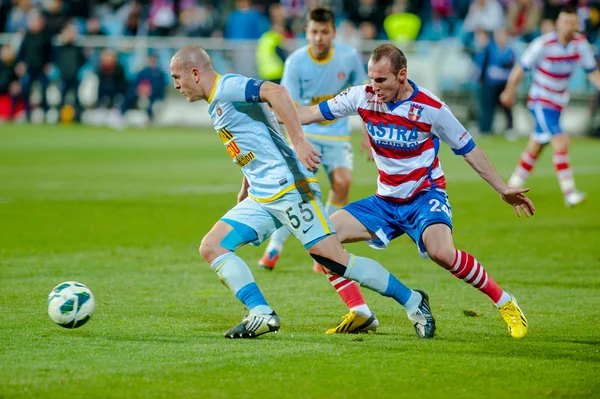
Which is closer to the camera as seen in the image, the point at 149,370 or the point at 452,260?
the point at 149,370

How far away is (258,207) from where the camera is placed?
269 inches

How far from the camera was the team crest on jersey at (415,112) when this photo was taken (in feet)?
22.7

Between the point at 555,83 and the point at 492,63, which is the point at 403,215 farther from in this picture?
the point at 492,63

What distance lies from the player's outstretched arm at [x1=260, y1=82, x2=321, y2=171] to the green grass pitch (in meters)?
1.17

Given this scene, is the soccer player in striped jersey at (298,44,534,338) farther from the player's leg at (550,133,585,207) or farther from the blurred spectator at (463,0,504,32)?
the blurred spectator at (463,0,504,32)

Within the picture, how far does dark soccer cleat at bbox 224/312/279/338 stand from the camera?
6.61m

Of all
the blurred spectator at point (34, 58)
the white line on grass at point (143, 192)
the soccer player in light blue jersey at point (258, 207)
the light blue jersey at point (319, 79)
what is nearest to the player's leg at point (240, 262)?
the soccer player in light blue jersey at point (258, 207)

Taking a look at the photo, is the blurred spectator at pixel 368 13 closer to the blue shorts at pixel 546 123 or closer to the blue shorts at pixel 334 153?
the blue shorts at pixel 546 123

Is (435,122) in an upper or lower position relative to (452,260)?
upper

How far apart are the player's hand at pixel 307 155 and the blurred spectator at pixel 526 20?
68.9 feet

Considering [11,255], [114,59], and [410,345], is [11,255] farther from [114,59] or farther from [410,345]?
[114,59]

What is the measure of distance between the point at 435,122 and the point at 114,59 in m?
22.5

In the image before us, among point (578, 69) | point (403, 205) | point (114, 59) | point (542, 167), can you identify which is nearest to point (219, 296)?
point (403, 205)

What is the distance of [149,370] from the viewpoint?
19.0ft
